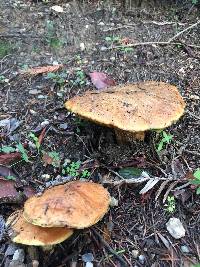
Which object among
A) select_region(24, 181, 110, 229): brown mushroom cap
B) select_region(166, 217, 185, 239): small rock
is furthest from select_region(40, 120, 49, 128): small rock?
select_region(166, 217, 185, 239): small rock

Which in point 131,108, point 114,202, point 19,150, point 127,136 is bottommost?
point 114,202

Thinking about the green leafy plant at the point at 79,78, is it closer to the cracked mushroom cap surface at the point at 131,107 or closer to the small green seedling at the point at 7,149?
the cracked mushroom cap surface at the point at 131,107

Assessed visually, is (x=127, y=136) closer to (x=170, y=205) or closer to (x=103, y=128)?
(x=103, y=128)

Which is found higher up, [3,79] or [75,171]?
[3,79]

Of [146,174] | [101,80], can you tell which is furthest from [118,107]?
[101,80]

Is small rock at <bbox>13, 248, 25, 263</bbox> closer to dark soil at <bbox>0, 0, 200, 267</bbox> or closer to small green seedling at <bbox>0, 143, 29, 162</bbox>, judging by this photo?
dark soil at <bbox>0, 0, 200, 267</bbox>

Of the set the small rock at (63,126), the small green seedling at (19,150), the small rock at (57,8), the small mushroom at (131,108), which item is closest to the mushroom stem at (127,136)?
the small mushroom at (131,108)

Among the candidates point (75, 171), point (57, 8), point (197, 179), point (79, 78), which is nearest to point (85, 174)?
point (75, 171)
